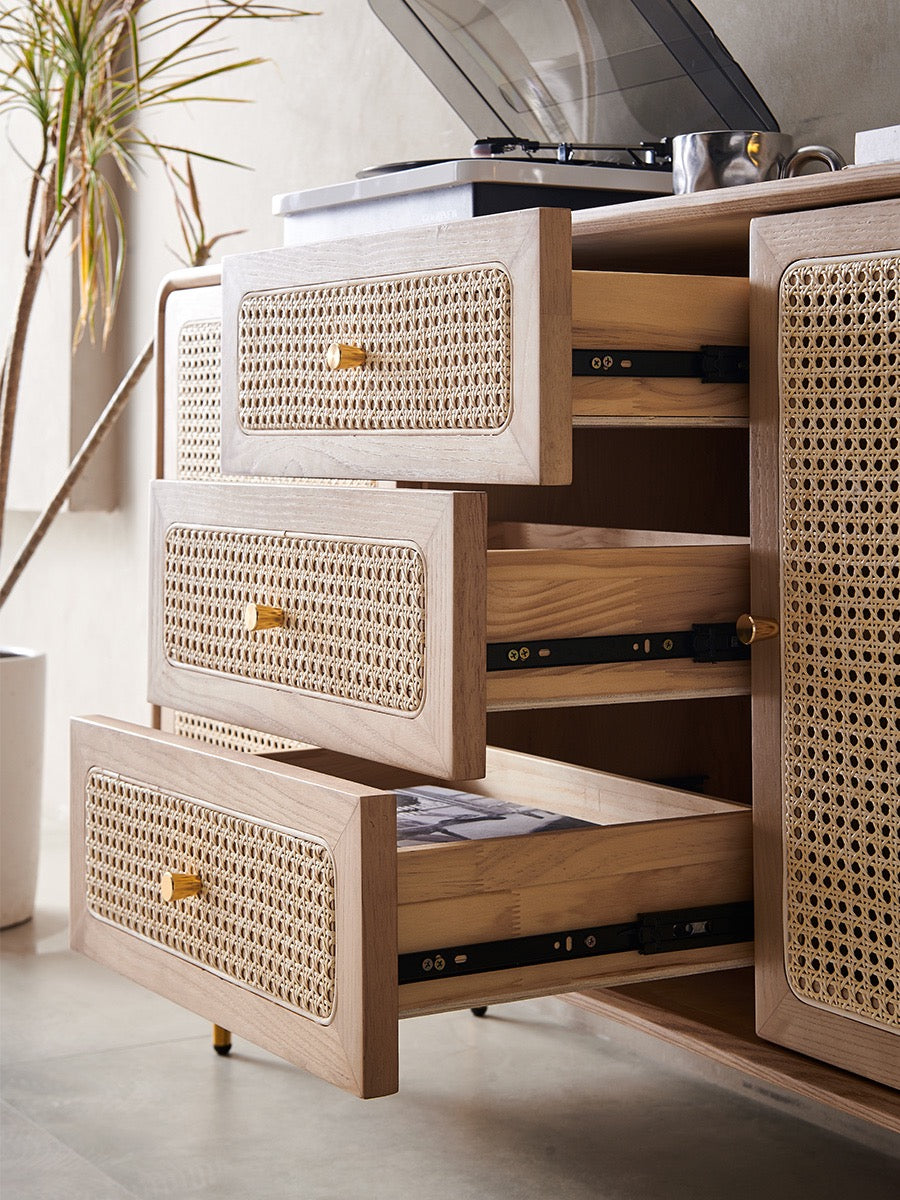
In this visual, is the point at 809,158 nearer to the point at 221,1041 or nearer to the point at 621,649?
the point at 621,649

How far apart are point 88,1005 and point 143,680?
3.11ft

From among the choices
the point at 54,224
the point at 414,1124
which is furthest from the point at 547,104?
the point at 414,1124

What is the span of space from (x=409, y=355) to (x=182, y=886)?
44cm

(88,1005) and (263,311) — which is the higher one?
(263,311)

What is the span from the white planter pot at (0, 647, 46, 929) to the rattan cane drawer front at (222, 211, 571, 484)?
103 centimetres

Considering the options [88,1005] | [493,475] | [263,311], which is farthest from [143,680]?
[493,475]

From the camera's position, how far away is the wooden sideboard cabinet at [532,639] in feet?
3.66

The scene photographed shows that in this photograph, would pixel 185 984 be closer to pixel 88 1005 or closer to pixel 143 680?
pixel 88 1005

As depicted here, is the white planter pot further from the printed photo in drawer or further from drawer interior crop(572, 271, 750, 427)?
drawer interior crop(572, 271, 750, 427)

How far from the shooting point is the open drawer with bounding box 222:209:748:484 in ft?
3.67

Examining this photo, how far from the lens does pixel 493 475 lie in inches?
45.8

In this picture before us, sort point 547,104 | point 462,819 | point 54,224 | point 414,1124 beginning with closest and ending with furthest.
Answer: point 462,819, point 414,1124, point 547,104, point 54,224

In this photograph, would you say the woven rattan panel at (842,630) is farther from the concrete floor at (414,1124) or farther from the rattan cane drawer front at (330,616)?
the concrete floor at (414,1124)

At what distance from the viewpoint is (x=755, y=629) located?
1190 millimetres
